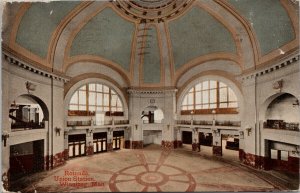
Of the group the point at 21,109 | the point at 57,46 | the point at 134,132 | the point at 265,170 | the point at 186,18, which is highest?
the point at 186,18

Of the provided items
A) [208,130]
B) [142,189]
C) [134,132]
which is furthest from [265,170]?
[134,132]

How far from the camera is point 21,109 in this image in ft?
41.4

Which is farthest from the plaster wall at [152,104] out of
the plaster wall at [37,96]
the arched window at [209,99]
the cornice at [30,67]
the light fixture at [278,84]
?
the light fixture at [278,84]

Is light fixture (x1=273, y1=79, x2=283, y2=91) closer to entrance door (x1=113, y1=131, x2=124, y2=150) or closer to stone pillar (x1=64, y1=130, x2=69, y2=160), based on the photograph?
entrance door (x1=113, y1=131, x2=124, y2=150)

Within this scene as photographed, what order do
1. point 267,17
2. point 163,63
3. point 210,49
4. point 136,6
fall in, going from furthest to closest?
1. point 163,63
2. point 210,49
3. point 136,6
4. point 267,17

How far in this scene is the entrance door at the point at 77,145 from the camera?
16250 mm

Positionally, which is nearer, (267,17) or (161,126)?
(267,17)

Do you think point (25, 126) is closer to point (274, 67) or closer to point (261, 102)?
point (261, 102)

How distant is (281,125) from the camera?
12086 millimetres

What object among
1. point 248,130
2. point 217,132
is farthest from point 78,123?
point 248,130

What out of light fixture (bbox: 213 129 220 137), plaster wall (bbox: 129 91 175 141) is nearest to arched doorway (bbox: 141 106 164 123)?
plaster wall (bbox: 129 91 175 141)

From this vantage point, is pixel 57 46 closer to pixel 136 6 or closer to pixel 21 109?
pixel 21 109

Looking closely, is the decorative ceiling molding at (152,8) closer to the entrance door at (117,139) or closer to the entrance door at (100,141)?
the entrance door at (100,141)

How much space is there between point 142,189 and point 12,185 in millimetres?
7046
